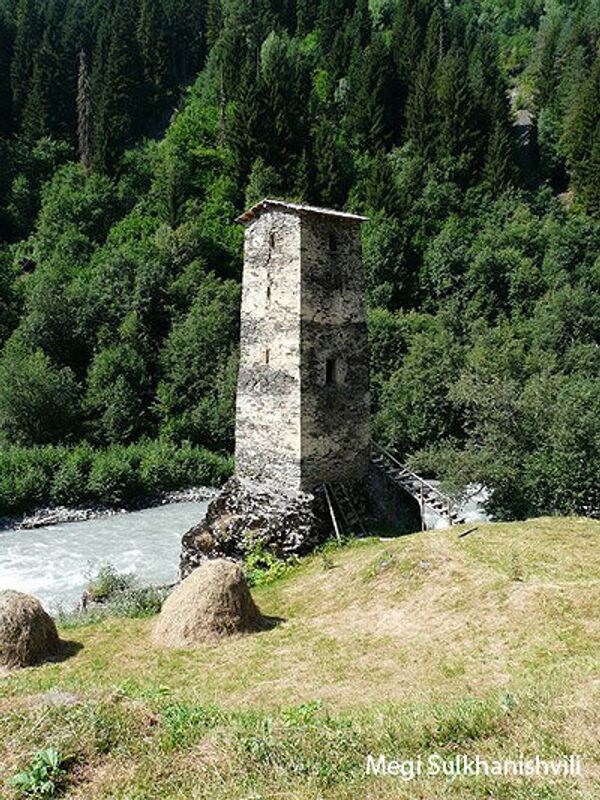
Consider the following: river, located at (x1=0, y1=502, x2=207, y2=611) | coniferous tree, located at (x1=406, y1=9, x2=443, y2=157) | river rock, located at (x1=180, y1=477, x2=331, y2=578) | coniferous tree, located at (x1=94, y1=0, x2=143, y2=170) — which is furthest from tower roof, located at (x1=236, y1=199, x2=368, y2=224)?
coniferous tree, located at (x1=94, y1=0, x2=143, y2=170)

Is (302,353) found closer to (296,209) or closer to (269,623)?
(296,209)

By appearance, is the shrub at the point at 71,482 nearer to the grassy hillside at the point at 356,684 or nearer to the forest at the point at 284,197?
the forest at the point at 284,197

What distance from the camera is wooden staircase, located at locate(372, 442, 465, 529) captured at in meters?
20.2

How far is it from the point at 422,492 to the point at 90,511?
58.2 feet

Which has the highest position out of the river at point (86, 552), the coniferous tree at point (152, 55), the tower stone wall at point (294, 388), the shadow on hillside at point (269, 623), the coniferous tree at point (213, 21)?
the coniferous tree at point (213, 21)

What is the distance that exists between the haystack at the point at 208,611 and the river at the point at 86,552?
6895 mm

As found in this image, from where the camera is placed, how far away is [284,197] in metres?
52.0

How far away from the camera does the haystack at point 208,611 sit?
13289 mm

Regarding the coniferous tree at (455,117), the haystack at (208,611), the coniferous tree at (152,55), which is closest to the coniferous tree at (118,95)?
the coniferous tree at (152,55)

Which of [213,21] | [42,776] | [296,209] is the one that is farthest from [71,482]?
[213,21]

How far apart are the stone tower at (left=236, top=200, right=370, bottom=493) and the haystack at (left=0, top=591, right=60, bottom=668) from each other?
291 inches

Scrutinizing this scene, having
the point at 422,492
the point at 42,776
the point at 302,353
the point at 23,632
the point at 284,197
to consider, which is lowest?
the point at 23,632

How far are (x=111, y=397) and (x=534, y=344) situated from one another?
28.0 meters

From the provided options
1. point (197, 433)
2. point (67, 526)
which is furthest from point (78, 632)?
point (197, 433)
